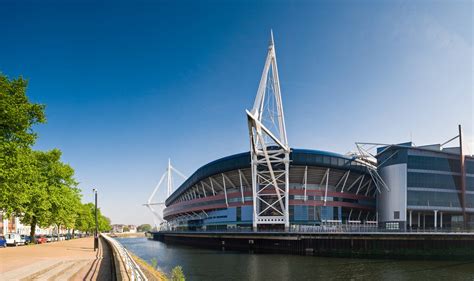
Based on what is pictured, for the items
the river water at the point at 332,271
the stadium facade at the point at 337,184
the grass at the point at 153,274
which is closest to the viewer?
the grass at the point at 153,274

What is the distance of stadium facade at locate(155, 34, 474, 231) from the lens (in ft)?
228

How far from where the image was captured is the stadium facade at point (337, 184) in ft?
228

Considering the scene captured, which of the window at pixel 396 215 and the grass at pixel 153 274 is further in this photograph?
the window at pixel 396 215

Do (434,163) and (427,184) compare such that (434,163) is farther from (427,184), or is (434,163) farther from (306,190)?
(306,190)

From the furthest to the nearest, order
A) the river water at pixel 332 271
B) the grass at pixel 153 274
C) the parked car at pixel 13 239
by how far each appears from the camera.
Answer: the parked car at pixel 13 239 → the river water at pixel 332 271 → the grass at pixel 153 274

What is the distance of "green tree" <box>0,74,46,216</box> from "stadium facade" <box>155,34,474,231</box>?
3721 cm

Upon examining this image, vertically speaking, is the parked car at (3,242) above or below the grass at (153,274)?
below

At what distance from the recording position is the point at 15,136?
29.4 metres

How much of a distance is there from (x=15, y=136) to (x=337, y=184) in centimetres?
6557

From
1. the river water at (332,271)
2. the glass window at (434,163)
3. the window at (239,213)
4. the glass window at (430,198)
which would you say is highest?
the glass window at (434,163)

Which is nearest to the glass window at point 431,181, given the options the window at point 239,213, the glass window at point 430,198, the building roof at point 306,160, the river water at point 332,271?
the glass window at point 430,198

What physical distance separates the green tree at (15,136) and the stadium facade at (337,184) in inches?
1465

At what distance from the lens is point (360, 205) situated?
81.3m

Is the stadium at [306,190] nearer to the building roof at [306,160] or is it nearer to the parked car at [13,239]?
the building roof at [306,160]
